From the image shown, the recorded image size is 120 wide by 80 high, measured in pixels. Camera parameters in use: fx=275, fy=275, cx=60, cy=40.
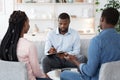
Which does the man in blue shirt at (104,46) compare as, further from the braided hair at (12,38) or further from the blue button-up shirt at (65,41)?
the blue button-up shirt at (65,41)

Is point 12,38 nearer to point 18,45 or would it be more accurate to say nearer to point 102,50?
point 18,45

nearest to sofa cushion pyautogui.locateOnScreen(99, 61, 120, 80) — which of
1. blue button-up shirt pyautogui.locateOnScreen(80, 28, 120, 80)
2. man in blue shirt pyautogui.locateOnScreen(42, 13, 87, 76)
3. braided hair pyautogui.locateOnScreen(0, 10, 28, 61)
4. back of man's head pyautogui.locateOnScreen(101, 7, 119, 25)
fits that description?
blue button-up shirt pyautogui.locateOnScreen(80, 28, 120, 80)

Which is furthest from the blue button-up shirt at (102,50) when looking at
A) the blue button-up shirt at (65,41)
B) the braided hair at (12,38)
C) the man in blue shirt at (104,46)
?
the blue button-up shirt at (65,41)

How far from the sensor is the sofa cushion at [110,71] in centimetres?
215

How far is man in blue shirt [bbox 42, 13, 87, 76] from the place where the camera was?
388cm

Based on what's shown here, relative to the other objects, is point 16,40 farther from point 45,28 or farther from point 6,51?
point 45,28

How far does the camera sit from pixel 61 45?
13.6 feet

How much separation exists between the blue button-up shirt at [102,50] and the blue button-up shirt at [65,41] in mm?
1713

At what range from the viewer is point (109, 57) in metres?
2.35

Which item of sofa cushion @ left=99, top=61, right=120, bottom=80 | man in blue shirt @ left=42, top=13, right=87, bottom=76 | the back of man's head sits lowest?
man in blue shirt @ left=42, top=13, right=87, bottom=76

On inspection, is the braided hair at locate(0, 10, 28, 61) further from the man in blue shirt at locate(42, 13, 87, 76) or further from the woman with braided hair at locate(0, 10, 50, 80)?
the man in blue shirt at locate(42, 13, 87, 76)

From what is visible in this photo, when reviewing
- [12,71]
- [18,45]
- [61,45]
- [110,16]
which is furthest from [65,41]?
[12,71]

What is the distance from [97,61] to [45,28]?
3992 mm

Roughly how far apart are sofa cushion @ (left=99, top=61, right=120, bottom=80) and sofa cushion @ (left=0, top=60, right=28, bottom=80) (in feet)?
2.05
